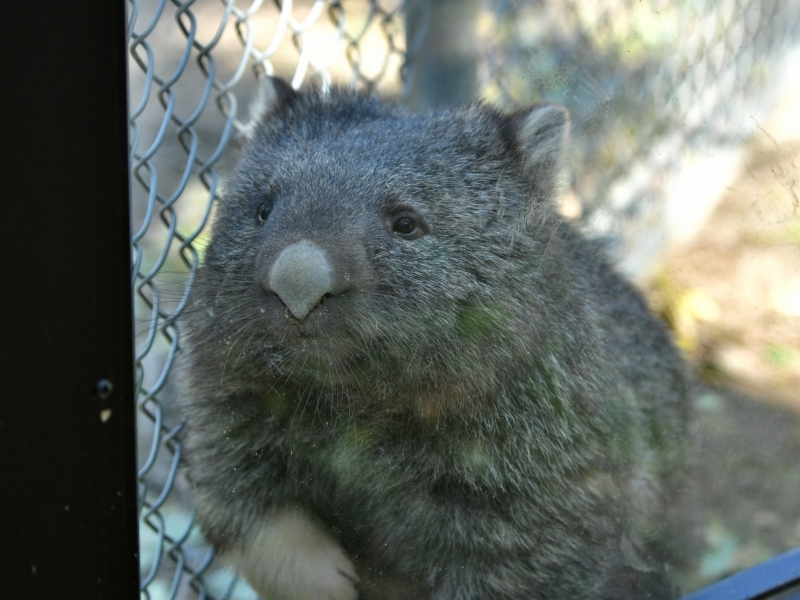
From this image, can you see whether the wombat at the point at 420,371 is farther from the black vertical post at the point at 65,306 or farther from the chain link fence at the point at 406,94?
the black vertical post at the point at 65,306

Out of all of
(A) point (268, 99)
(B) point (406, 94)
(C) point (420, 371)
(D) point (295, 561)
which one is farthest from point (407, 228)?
(D) point (295, 561)

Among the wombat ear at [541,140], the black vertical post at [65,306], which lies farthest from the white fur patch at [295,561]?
the wombat ear at [541,140]

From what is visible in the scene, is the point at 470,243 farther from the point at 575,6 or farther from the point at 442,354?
the point at 575,6

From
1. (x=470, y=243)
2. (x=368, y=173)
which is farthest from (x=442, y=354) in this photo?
(x=368, y=173)

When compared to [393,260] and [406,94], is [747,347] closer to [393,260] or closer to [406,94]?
[393,260]

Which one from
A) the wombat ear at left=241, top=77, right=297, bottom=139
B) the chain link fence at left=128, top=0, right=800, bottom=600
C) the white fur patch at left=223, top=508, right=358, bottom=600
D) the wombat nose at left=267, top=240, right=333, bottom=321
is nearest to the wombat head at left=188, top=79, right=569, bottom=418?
the wombat nose at left=267, top=240, right=333, bottom=321

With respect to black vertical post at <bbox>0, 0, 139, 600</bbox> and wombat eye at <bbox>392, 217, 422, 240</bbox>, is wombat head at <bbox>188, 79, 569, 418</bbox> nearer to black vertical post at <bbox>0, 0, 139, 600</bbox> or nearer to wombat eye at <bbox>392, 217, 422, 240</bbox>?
wombat eye at <bbox>392, 217, 422, 240</bbox>
